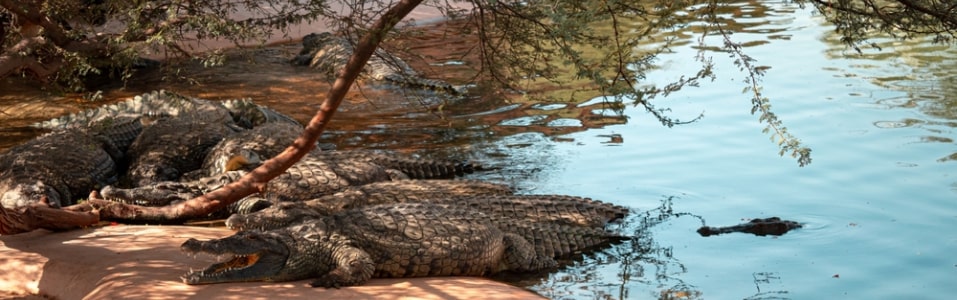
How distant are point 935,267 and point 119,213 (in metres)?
5.71

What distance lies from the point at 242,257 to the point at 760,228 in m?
3.59

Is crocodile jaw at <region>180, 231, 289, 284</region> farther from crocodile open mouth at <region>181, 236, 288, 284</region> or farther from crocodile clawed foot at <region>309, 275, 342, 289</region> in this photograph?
crocodile clawed foot at <region>309, 275, 342, 289</region>

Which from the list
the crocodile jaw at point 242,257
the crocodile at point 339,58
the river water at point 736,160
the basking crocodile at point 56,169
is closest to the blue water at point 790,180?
the river water at point 736,160

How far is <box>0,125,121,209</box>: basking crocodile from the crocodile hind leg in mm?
3052

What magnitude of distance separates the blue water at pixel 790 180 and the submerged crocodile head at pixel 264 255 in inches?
55.6

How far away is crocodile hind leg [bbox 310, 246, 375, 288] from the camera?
21.4 feet

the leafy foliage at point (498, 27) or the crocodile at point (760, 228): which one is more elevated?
the leafy foliage at point (498, 27)

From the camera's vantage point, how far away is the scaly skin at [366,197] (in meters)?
7.52

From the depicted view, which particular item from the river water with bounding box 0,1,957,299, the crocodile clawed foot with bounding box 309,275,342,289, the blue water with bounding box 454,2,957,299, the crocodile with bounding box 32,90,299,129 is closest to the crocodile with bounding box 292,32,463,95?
the river water with bounding box 0,1,957,299

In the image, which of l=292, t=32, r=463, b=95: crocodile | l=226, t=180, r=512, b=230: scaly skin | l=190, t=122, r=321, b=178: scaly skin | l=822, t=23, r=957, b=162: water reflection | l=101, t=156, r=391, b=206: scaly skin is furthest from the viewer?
l=292, t=32, r=463, b=95: crocodile

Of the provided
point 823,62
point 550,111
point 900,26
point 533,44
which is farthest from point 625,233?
point 823,62

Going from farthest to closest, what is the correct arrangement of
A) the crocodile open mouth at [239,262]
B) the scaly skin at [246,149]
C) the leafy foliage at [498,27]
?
the scaly skin at [246,149], the crocodile open mouth at [239,262], the leafy foliage at [498,27]

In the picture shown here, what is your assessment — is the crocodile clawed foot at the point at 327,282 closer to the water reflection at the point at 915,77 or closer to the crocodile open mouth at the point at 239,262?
the crocodile open mouth at the point at 239,262

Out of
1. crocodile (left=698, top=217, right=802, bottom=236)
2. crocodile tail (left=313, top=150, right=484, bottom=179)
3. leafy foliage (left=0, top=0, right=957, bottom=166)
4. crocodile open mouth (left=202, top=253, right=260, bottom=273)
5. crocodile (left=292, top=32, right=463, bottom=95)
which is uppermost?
leafy foliage (left=0, top=0, right=957, bottom=166)
